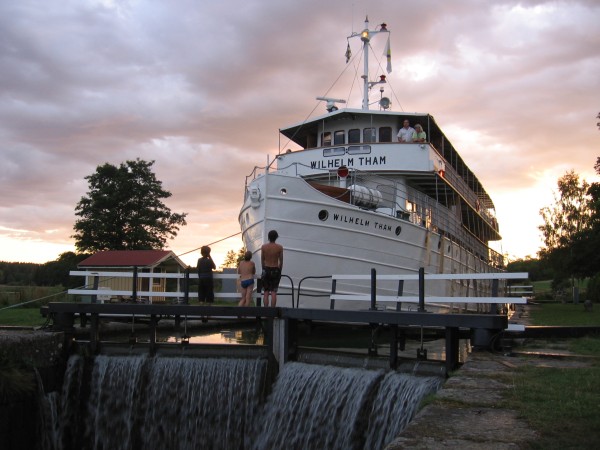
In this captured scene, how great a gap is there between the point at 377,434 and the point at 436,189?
42.7ft

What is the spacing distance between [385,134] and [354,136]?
1.01 meters

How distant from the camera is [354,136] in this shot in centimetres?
1988

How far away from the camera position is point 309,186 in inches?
596

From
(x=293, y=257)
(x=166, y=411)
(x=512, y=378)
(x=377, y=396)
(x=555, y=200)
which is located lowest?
(x=166, y=411)

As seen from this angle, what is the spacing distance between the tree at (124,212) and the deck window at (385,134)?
33430mm

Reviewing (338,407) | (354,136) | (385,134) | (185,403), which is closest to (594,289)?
(385,134)

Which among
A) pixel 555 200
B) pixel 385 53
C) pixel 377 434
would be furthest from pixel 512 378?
pixel 555 200

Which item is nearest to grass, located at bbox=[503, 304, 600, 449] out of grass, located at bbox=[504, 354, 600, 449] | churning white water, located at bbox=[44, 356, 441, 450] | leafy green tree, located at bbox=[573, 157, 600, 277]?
grass, located at bbox=[504, 354, 600, 449]

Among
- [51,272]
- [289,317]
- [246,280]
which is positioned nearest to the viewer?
[289,317]

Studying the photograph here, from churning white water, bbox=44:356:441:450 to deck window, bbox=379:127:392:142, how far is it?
430 inches

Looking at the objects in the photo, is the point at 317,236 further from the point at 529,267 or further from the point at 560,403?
the point at 529,267

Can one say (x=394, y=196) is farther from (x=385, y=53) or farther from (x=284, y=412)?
(x=284, y=412)

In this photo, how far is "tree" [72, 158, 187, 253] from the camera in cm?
4909

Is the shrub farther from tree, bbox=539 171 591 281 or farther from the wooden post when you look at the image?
the wooden post
